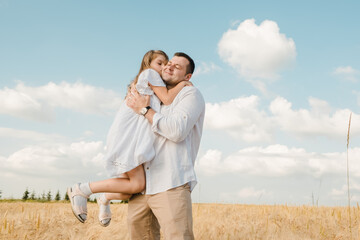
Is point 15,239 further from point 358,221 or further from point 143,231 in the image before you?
point 358,221

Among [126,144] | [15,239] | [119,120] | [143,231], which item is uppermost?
[119,120]

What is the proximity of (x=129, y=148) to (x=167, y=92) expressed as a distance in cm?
70

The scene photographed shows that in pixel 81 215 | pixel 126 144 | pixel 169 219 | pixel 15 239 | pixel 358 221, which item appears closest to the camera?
pixel 169 219

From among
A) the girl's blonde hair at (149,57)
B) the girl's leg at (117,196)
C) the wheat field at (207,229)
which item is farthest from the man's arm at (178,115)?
the wheat field at (207,229)

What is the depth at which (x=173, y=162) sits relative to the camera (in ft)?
11.0

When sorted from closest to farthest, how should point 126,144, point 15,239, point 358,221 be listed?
point 126,144 < point 15,239 < point 358,221

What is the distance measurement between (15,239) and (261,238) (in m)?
4.45

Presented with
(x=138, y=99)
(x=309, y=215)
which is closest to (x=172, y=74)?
(x=138, y=99)

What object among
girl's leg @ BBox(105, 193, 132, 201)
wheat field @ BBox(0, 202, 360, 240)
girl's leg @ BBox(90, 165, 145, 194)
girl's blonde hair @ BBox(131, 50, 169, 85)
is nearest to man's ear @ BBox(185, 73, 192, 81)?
girl's blonde hair @ BBox(131, 50, 169, 85)

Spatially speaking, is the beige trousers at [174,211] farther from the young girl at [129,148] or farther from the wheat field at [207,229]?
the wheat field at [207,229]

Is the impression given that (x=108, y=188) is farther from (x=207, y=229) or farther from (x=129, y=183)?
(x=207, y=229)

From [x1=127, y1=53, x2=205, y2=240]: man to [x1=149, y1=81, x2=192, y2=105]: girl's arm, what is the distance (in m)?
0.06

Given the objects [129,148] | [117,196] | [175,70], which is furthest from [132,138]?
[175,70]

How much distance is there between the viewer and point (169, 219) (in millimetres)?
3322
